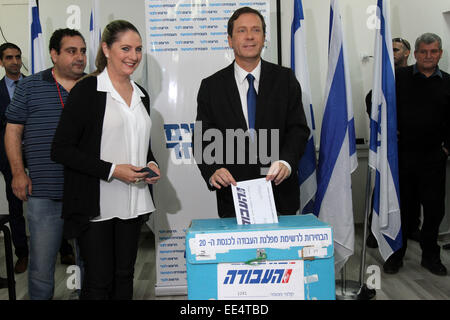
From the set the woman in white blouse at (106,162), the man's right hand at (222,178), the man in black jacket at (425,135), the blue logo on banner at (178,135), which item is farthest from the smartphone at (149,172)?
the man in black jacket at (425,135)

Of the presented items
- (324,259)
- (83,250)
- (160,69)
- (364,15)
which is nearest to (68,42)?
(160,69)

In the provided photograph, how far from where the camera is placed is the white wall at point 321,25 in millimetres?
4363

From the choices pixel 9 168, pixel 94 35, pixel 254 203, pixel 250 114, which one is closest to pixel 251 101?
pixel 250 114

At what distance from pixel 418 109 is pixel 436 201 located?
0.69 m

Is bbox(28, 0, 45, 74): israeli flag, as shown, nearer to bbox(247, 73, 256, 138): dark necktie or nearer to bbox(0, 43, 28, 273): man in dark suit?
bbox(0, 43, 28, 273): man in dark suit

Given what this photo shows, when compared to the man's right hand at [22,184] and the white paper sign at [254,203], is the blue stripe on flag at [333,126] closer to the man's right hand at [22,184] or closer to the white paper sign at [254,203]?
the white paper sign at [254,203]

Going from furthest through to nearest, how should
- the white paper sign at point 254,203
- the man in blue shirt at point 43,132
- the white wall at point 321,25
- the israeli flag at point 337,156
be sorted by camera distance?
the white wall at point 321,25, the israeli flag at point 337,156, the man in blue shirt at point 43,132, the white paper sign at point 254,203

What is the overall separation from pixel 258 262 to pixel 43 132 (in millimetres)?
1418

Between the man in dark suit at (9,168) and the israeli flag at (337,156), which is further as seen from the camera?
the man in dark suit at (9,168)

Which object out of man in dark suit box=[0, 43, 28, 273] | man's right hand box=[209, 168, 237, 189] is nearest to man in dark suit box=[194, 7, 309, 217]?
man's right hand box=[209, 168, 237, 189]

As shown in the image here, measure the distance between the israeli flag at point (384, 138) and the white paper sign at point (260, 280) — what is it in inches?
64.5

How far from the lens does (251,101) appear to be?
1878mm

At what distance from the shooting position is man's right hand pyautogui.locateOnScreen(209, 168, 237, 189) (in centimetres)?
157
